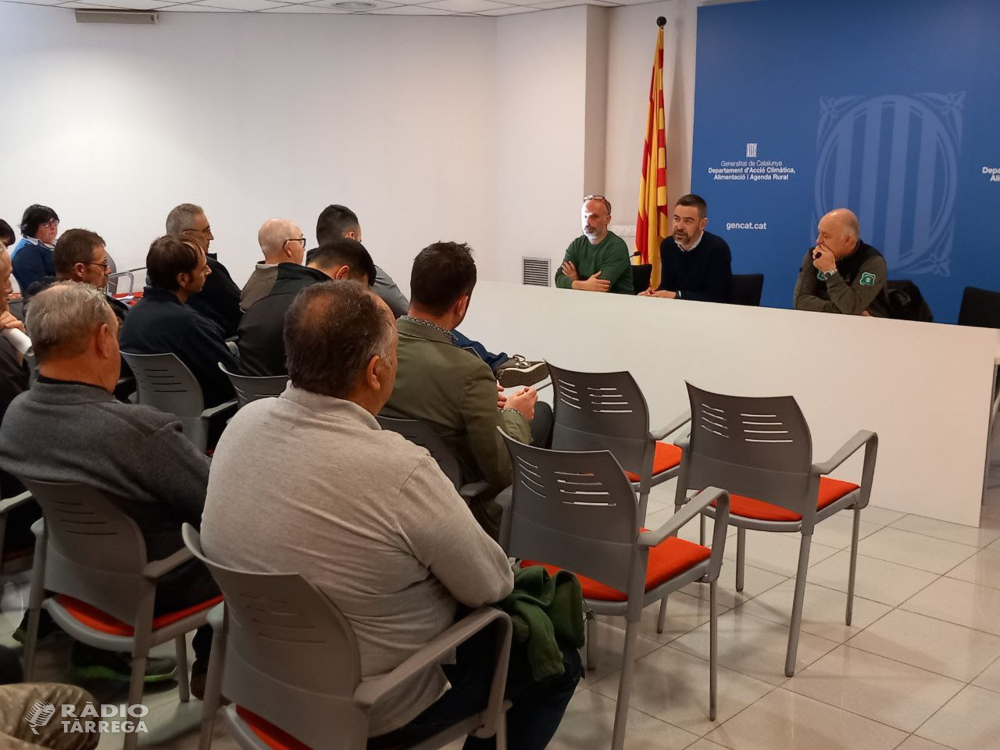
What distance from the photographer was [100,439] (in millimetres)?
2322

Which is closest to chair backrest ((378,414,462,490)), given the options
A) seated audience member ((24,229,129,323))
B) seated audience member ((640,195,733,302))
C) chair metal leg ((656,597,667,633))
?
chair metal leg ((656,597,667,633))

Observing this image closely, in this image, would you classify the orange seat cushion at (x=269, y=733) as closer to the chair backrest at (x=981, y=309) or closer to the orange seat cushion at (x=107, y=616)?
the orange seat cushion at (x=107, y=616)

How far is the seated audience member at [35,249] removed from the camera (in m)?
6.55

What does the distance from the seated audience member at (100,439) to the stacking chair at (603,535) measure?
85 centimetres

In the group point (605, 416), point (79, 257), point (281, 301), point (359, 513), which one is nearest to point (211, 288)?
point (79, 257)

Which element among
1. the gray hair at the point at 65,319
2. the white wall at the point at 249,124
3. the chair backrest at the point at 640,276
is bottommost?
the chair backrest at the point at 640,276

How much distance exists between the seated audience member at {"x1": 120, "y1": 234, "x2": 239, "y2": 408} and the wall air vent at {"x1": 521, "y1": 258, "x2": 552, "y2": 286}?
4.85 meters

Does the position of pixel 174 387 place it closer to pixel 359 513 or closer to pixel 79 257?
pixel 79 257

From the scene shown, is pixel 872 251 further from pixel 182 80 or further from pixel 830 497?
pixel 182 80

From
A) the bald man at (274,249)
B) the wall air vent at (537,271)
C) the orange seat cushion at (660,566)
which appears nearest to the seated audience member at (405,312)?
the bald man at (274,249)

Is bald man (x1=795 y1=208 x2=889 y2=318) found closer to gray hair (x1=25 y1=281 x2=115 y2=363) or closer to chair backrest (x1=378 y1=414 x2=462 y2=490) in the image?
chair backrest (x1=378 y1=414 x2=462 y2=490)

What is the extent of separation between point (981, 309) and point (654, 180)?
125 inches

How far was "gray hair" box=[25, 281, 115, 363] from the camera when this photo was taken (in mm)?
2410

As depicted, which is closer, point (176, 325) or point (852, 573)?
point (852, 573)
